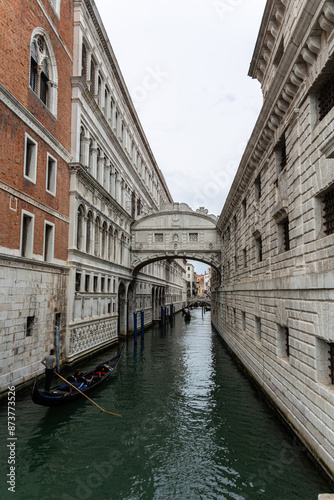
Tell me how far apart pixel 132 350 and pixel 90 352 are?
4108mm

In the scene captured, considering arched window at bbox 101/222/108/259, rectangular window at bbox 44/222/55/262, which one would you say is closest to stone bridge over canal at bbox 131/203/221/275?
arched window at bbox 101/222/108/259

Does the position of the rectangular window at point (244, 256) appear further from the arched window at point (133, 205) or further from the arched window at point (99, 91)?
the arched window at point (133, 205)

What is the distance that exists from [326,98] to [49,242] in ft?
34.9

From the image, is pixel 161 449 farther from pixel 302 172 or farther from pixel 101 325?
pixel 101 325

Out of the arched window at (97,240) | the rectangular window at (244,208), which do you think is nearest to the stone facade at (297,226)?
the rectangular window at (244,208)

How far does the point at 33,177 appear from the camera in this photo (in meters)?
12.2

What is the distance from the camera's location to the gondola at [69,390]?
9.23 metres

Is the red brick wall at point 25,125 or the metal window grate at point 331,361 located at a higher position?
the red brick wall at point 25,125

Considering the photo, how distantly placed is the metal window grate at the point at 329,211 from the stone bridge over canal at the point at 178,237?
19072mm

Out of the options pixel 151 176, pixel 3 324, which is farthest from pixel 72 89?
pixel 151 176

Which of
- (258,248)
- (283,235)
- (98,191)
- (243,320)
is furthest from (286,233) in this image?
(98,191)

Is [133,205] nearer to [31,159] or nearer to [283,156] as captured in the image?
[31,159]

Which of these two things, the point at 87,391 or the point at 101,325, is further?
the point at 101,325

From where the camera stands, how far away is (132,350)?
21.2 m
